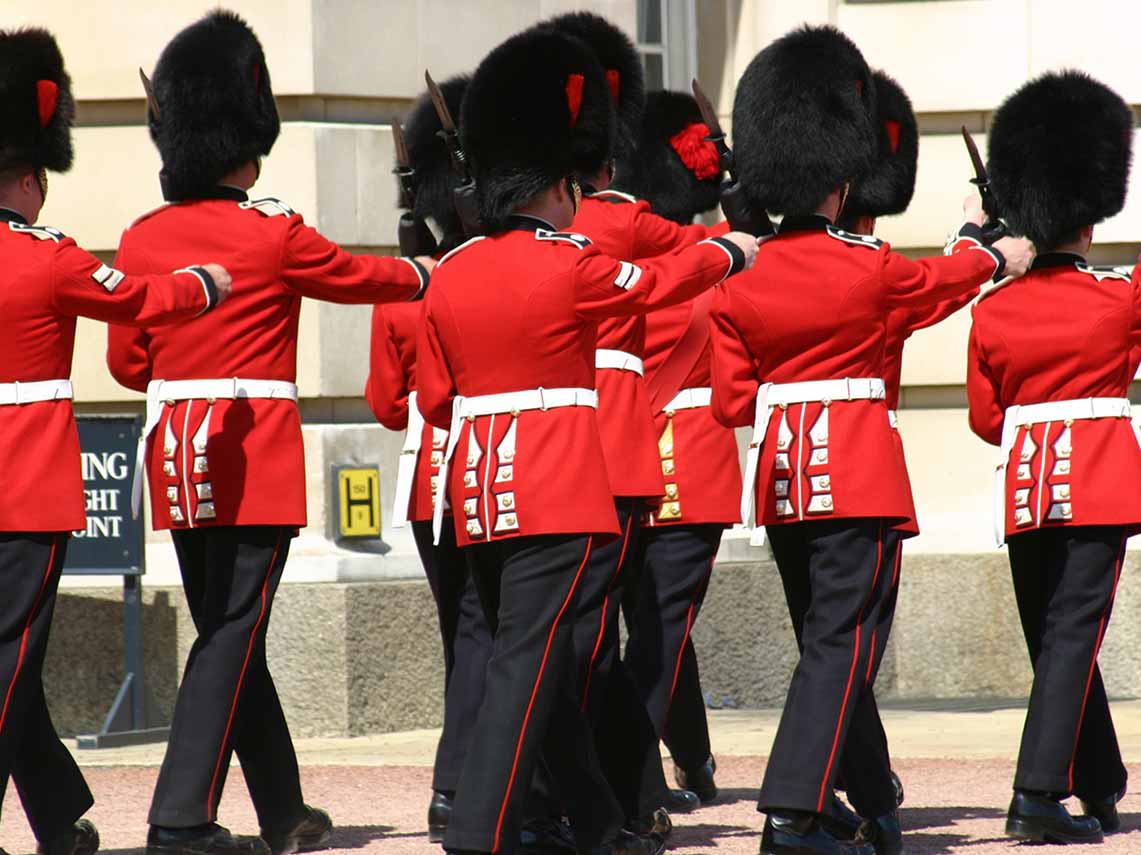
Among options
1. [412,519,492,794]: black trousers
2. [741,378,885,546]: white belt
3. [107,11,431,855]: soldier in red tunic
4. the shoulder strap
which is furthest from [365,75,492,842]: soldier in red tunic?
[741,378,885,546]: white belt

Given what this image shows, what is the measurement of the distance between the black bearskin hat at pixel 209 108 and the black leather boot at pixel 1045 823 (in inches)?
87.5

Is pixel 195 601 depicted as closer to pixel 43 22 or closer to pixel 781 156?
pixel 781 156

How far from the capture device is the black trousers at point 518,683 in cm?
488

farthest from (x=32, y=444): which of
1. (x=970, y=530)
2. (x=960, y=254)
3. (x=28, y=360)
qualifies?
(x=970, y=530)

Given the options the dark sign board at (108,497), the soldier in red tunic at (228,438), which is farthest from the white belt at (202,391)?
the dark sign board at (108,497)

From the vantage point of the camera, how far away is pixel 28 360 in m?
5.31

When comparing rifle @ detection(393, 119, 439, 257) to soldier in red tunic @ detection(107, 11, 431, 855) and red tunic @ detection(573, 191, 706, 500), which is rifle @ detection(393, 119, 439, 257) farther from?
red tunic @ detection(573, 191, 706, 500)

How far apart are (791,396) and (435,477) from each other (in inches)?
43.0

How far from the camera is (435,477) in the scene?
6152mm

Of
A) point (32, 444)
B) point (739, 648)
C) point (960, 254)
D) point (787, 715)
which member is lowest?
point (739, 648)

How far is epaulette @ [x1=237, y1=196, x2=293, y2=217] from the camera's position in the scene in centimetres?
566

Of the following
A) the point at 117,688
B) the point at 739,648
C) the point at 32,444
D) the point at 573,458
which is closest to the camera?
the point at 573,458

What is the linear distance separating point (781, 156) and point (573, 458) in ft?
3.18

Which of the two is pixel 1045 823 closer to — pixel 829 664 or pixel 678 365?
pixel 829 664
